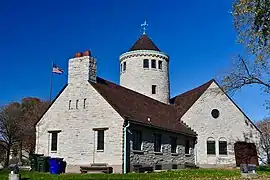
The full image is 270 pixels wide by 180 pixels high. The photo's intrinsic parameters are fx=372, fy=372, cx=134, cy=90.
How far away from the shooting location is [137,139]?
2594cm

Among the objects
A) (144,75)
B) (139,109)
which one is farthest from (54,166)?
(144,75)

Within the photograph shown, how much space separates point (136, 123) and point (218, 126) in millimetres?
11704

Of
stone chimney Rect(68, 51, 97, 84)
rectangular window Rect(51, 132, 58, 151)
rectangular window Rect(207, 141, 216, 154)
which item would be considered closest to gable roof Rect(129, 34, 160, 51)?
rectangular window Rect(207, 141, 216, 154)

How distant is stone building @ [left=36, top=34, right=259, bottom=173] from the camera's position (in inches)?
987

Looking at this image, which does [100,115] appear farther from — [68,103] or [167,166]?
[167,166]

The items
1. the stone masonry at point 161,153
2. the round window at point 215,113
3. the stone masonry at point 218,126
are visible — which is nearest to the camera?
the stone masonry at point 161,153

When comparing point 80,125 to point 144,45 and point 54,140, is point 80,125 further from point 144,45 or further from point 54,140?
point 144,45

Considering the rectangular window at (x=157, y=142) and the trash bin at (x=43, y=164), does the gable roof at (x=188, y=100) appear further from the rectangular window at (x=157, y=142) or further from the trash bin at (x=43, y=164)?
the trash bin at (x=43, y=164)

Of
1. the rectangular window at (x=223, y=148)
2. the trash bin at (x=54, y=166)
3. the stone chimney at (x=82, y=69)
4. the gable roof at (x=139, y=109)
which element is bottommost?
the trash bin at (x=54, y=166)

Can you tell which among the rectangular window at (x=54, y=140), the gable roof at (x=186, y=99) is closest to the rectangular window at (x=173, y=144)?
the gable roof at (x=186, y=99)

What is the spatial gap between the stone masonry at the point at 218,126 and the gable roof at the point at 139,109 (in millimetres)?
1064

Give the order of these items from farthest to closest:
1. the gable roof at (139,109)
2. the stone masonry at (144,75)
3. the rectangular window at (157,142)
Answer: the stone masonry at (144,75) → the rectangular window at (157,142) → the gable roof at (139,109)

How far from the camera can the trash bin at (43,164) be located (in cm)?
2548

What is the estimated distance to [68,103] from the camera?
27375 millimetres
